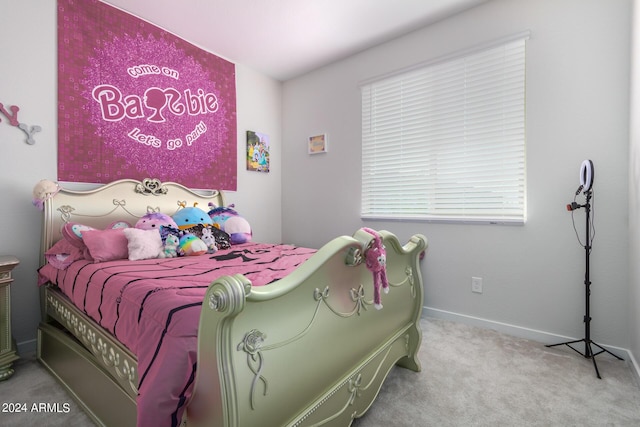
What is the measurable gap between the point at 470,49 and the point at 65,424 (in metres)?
3.56

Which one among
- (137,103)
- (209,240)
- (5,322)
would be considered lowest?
(5,322)

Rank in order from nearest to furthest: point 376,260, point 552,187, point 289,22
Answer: point 376,260 < point 552,187 < point 289,22

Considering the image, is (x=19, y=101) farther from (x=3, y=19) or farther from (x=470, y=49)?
(x=470, y=49)

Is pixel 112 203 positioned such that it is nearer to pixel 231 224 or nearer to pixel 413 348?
pixel 231 224

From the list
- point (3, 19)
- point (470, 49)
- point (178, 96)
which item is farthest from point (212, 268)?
point (470, 49)

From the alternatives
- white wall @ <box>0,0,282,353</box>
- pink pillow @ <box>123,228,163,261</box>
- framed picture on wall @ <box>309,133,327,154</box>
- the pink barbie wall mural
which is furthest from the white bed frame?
framed picture on wall @ <box>309,133,327,154</box>

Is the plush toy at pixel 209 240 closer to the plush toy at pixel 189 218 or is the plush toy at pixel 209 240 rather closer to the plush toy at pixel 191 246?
the plush toy at pixel 191 246

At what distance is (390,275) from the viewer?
1581 mm

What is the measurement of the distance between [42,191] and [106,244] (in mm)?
633

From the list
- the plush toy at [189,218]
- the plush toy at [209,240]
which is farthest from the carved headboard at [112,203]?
the plush toy at [209,240]

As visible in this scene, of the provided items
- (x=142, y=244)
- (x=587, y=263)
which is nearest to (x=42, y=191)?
(x=142, y=244)

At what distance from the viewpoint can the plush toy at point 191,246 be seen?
208 centimetres

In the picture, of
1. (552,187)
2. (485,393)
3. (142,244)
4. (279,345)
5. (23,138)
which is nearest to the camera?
(279,345)

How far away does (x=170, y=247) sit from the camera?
2.04 metres
